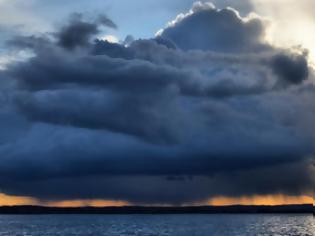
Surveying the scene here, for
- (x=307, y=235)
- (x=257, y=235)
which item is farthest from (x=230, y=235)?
(x=307, y=235)

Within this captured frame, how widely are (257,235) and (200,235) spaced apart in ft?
64.6

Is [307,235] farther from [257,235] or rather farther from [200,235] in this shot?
[200,235]

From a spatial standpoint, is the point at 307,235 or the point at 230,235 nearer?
the point at 307,235

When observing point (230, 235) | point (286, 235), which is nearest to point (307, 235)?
point (286, 235)

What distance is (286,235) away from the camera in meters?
187

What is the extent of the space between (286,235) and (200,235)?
29799 millimetres

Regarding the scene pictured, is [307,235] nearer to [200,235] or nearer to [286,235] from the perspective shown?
[286,235]

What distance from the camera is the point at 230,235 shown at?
198875 millimetres

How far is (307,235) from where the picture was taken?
18662cm

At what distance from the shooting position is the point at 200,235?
19812cm

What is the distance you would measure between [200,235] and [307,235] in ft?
119

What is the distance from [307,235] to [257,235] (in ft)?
55.3

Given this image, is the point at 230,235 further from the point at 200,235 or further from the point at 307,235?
the point at 307,235

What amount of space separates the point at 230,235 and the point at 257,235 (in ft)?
33.1
